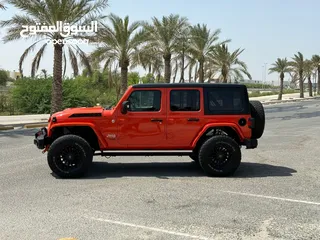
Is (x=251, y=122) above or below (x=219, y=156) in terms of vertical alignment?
above

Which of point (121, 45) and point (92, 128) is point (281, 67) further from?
point (92, 128)

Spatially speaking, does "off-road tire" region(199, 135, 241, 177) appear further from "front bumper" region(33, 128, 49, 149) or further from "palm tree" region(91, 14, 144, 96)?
"palm tree" region(91, 14, 144, 96)

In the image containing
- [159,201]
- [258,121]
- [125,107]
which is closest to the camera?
[159,201]

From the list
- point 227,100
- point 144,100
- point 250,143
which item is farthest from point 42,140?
point 250,143

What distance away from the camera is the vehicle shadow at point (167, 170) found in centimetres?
778

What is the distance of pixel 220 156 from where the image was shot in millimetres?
7602

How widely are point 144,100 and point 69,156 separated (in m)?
1.79

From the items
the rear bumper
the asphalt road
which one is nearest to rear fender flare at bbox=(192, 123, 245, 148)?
the rear bumper

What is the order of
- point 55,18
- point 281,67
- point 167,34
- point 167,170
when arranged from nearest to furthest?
point 167,170 → point 55,18 → point 167,34 → point 281,67

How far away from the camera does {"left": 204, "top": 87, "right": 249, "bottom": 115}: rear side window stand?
7656 mm

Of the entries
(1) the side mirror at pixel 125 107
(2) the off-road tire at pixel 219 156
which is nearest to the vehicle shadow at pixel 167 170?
(2) the off-road tire at pixel 219 156

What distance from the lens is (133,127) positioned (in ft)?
24.7

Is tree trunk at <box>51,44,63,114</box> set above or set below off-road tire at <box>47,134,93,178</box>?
above

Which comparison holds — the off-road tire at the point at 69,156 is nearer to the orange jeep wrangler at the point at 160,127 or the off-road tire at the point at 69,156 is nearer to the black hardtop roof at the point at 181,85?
the orange jeep wrangler at the point at 160,127
